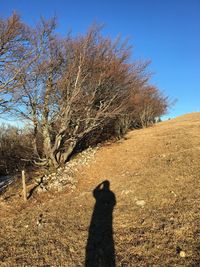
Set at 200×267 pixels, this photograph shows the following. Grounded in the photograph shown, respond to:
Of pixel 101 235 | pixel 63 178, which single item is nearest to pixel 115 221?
pixel 101 235

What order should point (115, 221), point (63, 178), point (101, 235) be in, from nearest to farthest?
point (101, 235)
point (115, 221)
point (63, 178)

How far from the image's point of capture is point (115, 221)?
4883mm

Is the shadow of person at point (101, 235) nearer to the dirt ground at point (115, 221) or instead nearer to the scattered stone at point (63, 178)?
the dirt ground at point (115, 221)

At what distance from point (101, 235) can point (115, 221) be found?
57 centimetres

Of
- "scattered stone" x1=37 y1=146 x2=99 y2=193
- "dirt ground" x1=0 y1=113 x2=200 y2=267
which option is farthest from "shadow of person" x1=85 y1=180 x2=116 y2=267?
"scattered stone" x1=37 y1=146 x2=99 y2=193

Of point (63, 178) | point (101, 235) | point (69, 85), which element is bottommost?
point (101, 235)

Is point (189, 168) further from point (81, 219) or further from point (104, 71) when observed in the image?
point (104, 71)

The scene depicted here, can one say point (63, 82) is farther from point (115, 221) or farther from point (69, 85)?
point (115, 221)

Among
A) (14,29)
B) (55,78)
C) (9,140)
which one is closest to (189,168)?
(55,78)

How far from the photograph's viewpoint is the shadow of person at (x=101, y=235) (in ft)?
12.0

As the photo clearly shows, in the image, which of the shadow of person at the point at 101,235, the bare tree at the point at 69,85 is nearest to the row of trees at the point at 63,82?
the bare tree at the point at 69,85

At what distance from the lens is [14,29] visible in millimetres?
7805

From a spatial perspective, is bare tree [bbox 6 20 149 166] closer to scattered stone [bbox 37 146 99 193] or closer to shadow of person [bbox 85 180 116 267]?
scattered stone [bbox 37 146 99 193]

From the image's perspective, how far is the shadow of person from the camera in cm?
365
